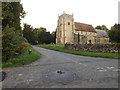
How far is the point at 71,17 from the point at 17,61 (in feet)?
153

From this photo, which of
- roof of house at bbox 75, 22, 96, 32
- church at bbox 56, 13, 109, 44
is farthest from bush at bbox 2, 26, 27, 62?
roof of house at bbox 75, 22, 96, 32

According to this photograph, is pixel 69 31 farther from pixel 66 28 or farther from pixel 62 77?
pixel 62 77

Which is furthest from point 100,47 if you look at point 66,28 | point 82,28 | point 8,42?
point 82,28

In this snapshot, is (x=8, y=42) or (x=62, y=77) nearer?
(x=62, y=77)

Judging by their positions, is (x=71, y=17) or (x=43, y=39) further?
(x=43, y=39)

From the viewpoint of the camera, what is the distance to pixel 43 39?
2389 inches

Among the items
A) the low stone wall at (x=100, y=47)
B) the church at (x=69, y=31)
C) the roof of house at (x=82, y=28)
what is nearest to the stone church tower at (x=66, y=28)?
the church at (x=69, y=31)

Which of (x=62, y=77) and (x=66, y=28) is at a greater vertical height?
(x=66, y=28)

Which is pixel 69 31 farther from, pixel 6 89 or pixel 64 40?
pixel 6 89

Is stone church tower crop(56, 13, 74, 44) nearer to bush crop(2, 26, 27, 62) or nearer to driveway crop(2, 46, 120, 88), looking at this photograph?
bush crop(2, 26, 27, 62)

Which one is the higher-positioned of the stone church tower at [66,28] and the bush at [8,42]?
the stone church tower at [66,28]

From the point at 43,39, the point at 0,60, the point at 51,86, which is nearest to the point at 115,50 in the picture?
the point at 51,86

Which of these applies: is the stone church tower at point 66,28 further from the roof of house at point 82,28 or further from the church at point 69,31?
the roof of house at point 82,28

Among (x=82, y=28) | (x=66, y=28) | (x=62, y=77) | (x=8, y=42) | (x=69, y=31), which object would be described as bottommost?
(x=62, y=77)
